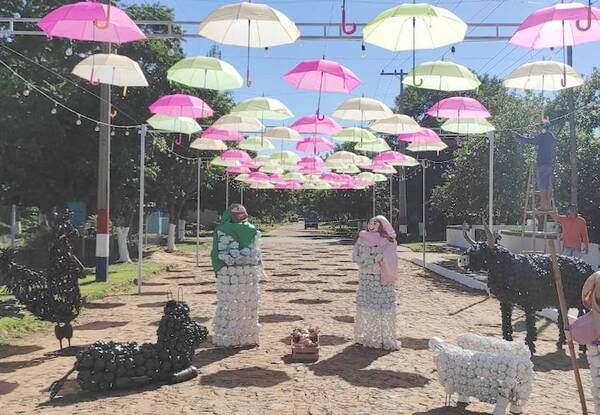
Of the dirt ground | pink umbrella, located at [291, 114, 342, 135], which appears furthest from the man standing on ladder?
pink umbrella, located at [291, 114, 342, 135]

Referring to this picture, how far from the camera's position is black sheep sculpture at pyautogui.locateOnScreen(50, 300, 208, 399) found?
6.46 metres

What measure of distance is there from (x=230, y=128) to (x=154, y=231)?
31.4 m

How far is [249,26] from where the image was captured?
28.2 feet

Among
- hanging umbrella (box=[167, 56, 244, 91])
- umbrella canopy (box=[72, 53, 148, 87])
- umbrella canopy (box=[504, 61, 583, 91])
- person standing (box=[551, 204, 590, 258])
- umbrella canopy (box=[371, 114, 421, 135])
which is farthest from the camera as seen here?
umbrella canopy (box=[371, 114, 421, 135])

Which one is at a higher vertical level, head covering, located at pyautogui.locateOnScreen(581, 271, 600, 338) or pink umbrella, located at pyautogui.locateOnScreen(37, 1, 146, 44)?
pink umbrella, located at pyautogui.locateOnScreen(37, 1, 146, 44)

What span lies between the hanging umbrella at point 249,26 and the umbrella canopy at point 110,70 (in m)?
1.94

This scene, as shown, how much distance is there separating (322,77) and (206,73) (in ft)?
6.78

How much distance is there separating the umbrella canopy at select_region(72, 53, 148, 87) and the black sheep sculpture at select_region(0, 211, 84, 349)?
287 cm

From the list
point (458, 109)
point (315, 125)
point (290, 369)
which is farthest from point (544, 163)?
point (315, 125)

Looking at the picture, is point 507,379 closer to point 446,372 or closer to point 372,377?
point 446,372

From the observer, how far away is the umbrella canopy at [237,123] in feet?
46.2

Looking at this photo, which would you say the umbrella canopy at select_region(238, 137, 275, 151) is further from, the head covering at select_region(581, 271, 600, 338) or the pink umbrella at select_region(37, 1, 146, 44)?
the head covering at select_region(581, 271, 600, 338)

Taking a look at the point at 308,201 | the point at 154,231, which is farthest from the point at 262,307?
the point at 308,201

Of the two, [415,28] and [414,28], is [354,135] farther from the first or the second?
[414,28]
